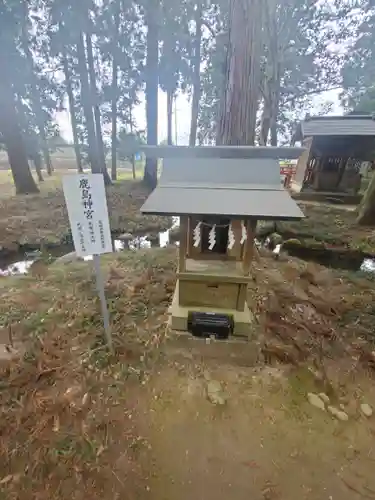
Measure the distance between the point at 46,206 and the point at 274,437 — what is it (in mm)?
9770

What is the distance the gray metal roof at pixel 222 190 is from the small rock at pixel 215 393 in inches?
68.9

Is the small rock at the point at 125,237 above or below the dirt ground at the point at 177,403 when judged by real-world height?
below

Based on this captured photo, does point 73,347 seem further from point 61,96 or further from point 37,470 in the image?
point 61,96

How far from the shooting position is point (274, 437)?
2.38 metres

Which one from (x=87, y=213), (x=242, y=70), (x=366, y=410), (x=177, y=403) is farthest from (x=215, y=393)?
(x=242, y=70)

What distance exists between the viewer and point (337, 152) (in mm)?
12305

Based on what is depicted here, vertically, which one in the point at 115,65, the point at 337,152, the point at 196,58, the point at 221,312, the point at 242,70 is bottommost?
the point at 221,312

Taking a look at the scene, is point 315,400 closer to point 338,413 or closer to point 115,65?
point 338,413

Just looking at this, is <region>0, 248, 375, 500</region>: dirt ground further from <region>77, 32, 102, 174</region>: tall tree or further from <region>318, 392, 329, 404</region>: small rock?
<region>77, 32, 102, 174</region>: tall tree

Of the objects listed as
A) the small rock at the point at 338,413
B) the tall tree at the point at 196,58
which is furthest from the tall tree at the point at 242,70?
the tall tree at the point at 196,58

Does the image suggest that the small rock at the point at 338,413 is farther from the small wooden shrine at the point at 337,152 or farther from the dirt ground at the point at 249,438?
the small wooden shrine at the point at 337,152

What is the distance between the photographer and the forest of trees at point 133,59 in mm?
9898

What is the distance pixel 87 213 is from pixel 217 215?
1.20 m

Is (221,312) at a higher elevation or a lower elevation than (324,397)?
higher
